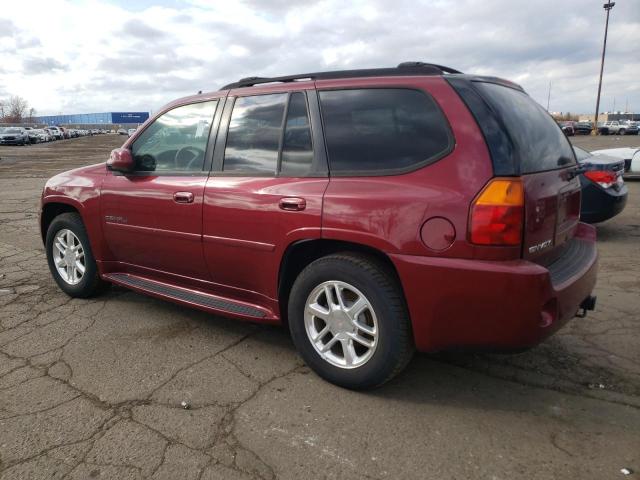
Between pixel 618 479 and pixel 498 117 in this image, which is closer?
pixel 618 479

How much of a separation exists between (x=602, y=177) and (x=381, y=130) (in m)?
4.71

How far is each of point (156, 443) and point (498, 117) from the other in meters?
2.33

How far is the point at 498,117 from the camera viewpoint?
2619mm

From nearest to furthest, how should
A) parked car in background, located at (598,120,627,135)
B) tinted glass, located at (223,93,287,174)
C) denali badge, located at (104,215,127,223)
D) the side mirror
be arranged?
tinted glass, located at (223,93,287,174) < the side mirror < denali badge, located at (104,215,127,223) < parked car in background, located at (598,120,627,135)

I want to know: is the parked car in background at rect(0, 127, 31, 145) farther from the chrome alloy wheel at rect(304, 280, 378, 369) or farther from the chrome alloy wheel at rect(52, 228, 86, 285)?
the chrome alloy wheel at rect(304, 280, 378, 369)

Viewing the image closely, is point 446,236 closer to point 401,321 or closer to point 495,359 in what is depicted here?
point 401,321

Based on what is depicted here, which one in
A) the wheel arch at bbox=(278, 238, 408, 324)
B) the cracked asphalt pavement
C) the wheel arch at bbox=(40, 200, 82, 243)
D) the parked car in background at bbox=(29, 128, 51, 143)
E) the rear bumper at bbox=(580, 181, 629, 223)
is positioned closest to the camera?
the cracked asphalt pavement

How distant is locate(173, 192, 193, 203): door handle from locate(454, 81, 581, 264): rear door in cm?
189

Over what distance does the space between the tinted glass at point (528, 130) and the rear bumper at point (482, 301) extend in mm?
548

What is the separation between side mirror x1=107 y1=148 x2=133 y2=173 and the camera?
3895 millimetres

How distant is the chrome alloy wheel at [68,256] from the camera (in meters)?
4.52

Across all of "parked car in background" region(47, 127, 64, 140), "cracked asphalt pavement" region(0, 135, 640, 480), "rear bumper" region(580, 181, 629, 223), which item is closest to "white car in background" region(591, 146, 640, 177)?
"rear bumper" region(580, 181, 629, 223)

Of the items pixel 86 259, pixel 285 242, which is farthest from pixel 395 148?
pixel 86 259

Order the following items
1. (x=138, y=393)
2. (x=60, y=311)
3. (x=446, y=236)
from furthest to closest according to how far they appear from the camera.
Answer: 1. (x=60, y=311)
2. (x=138, y=393)
3. (x=446, y=236)
